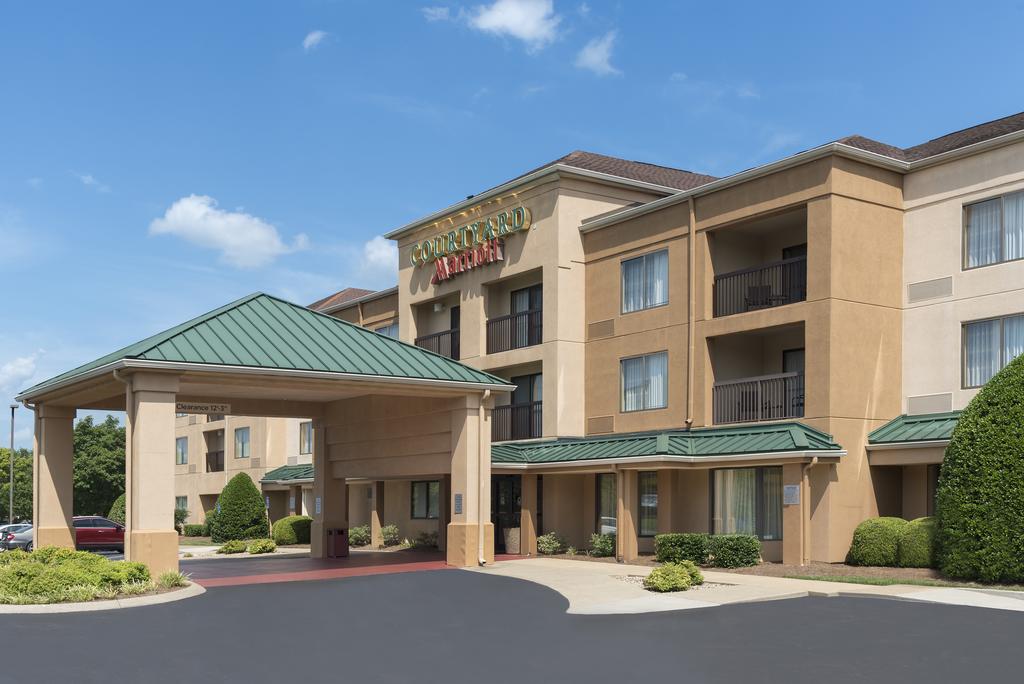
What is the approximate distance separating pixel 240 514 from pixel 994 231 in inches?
1416

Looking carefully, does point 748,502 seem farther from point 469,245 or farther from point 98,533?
point 98,533

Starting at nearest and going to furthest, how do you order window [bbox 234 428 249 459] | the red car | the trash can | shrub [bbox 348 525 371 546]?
the trash can, the red car, shrub [bbox 348 525 371 546], window [bbox 234 428 249 459]

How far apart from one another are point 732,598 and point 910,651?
6.18 meters

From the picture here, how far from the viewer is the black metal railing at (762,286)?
28.8m

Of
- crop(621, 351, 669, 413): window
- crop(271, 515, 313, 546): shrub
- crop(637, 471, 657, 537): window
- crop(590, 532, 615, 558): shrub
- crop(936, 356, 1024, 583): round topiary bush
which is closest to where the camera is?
crop(936, 356, 1024, 583): round topiary bush

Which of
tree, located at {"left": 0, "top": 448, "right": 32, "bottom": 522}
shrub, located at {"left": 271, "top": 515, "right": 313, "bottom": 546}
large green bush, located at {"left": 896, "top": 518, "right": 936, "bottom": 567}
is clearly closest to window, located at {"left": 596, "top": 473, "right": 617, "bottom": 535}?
large green bush, located at {"left": 896, "top": 518, "right": 936, "bottom": 567}

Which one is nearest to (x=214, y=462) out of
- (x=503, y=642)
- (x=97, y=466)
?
(x=97, y=466)

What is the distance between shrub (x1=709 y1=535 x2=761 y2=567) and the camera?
2631 cm

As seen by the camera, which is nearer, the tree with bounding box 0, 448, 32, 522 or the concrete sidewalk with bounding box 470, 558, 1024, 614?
the concrete sidewalk with bounding box 470, 558, 1024, 614

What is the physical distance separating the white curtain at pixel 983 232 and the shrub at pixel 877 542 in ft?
21.3

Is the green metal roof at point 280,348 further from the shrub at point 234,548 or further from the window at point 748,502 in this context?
the shrub at point 234,548

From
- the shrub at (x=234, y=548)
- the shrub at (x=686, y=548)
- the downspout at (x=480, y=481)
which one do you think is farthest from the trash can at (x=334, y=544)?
the shrub at (x=686, y=548)

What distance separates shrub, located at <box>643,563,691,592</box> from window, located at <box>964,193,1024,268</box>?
441 inches

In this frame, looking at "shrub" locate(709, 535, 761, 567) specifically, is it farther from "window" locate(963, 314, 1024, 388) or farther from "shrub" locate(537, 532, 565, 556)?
"shrub" locate(537, 532, 565, 556)
